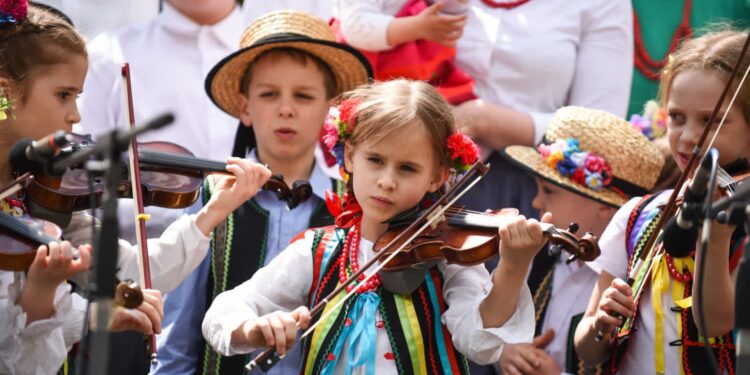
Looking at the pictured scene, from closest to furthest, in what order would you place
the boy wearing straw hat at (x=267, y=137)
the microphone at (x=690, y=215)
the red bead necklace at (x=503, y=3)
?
the microphone at (x=690, y=215)
the boy wearing straw hat at (x=267, y=137)
the red bead necklace at (x=503, y=3)

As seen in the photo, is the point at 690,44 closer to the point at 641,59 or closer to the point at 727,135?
the point at 727,135

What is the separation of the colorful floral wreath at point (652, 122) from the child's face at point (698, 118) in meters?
1.15

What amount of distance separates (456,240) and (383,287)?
10.3 inches

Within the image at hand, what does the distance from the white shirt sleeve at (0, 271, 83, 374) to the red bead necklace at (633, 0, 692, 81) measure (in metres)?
3.10

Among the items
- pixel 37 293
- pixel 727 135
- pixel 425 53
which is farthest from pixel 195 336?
pixel 727 135

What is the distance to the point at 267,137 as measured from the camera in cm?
418

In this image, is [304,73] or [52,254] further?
[304,73]

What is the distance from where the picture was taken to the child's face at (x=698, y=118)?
339 cm

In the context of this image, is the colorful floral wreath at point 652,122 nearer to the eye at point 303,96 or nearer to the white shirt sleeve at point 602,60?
the white shirt sleeve at point 602,60

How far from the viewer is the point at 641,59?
210 inches

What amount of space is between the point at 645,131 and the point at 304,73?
147 centimetres

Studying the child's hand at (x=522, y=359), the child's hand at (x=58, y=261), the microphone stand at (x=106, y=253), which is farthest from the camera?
the child's hand at (x=522, y=359)

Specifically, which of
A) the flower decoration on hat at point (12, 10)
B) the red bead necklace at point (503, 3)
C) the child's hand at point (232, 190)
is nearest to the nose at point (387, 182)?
the child's hand at point (232, 190)

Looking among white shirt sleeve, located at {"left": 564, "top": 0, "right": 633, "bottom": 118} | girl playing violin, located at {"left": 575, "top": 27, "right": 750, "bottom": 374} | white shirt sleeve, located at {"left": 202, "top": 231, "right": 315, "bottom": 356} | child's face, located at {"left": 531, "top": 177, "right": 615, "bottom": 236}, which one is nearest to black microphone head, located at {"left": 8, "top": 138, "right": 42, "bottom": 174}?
white shirt sleeve, located at {"left": 202, "top": 231, "right": 315, "bottom": 356}
